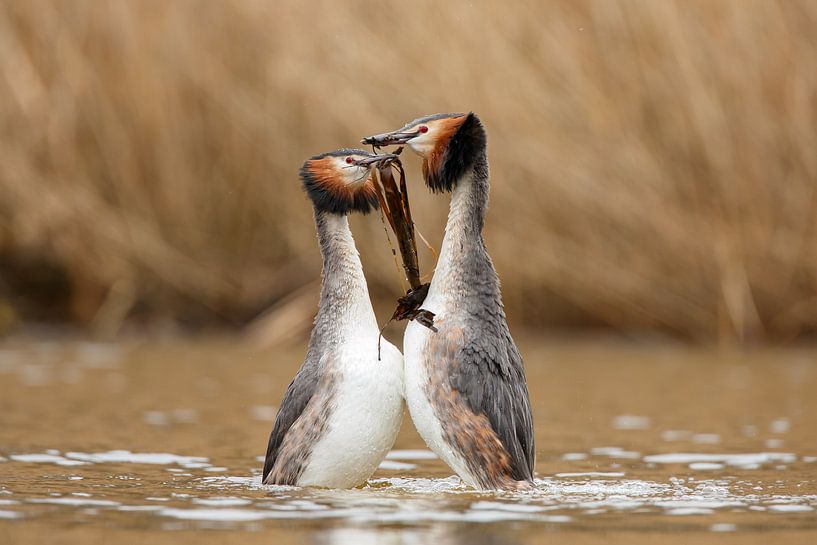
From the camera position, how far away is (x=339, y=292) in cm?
627

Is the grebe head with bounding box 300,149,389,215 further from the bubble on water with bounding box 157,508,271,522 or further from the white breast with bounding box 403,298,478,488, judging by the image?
the bubble on water with bounding box 157,508,271,522

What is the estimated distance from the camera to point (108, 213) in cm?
1264

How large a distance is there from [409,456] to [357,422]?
170 cm

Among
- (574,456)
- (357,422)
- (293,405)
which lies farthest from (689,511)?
(574,456)

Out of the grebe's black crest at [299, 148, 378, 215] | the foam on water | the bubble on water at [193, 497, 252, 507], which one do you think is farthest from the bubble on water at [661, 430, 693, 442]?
the bubble on water at [193, 497, 252, 507]

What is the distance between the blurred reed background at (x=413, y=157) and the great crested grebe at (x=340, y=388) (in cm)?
501

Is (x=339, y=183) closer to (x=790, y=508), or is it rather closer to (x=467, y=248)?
(x=467, y=248)

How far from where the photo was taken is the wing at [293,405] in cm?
612

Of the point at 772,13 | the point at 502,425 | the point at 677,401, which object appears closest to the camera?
the point at 502,425

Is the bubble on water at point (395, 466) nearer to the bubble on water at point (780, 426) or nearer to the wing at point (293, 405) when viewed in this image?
the wing at point (293, 405)

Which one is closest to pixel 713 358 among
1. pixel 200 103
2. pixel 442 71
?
pixel 442 71

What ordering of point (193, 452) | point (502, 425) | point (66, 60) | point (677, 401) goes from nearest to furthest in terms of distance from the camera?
point (502, 425), point (193, 452), point (677, 401), point (66, 60)

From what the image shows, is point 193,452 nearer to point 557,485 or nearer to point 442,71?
point 557,485

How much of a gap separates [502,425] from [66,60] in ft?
24.4
